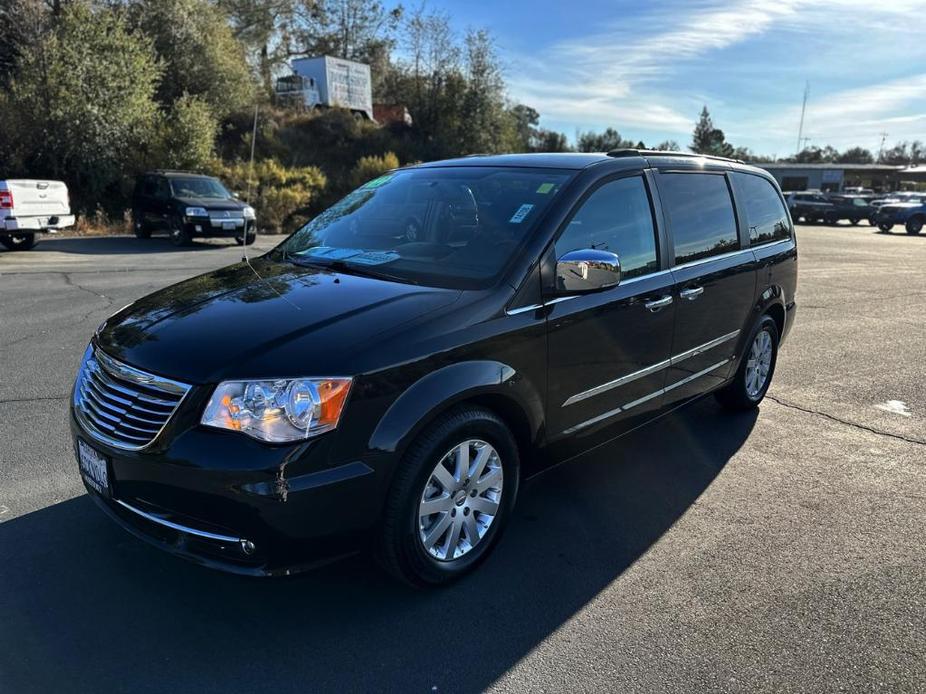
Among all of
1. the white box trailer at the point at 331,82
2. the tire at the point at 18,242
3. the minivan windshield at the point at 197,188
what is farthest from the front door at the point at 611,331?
the white box trailer at the point at 331,82

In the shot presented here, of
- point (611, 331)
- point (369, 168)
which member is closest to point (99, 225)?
point (369, 168)

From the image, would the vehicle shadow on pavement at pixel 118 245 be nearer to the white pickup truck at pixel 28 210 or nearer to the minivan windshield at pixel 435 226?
the white pickup truck at pixel 28 210

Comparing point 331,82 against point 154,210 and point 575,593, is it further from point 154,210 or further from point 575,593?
point 575,593

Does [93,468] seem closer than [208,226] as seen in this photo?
Yes

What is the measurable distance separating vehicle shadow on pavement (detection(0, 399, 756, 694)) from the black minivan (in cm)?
26

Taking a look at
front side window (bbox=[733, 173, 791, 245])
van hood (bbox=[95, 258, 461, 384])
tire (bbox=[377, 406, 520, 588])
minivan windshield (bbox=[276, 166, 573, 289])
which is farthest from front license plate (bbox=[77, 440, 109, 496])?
front side window (bbox=[733, 173, 791, 245])

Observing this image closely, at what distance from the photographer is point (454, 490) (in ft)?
9.65

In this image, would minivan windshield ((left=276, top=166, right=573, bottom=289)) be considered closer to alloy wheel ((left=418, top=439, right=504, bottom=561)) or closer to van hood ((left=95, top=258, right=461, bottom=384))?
van hood ((left=95, top=258, right=461, bottom=384))

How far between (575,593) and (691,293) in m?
2.01

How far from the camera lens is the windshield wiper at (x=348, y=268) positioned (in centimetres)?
329

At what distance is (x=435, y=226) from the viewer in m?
3.75

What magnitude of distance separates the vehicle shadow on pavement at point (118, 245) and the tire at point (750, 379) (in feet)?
45.0

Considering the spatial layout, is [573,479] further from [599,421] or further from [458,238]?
[458,238]

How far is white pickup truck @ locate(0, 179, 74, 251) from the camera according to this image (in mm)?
13305
